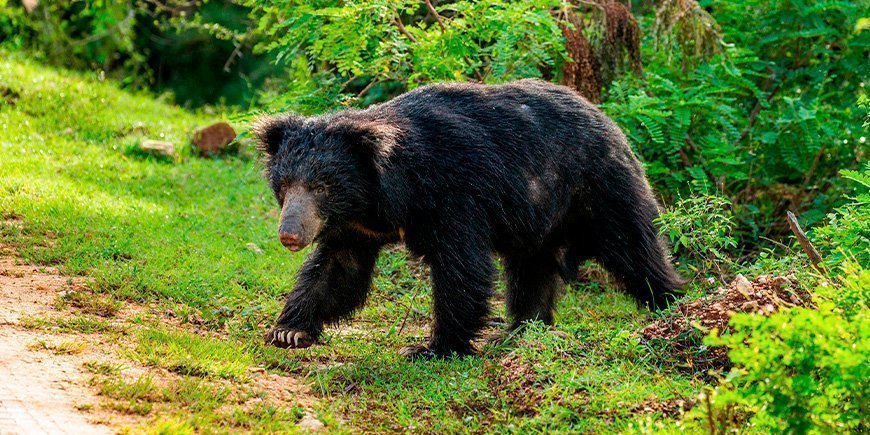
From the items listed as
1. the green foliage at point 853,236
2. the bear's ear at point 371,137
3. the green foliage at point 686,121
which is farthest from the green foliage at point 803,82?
the bear's ear at point 371,137

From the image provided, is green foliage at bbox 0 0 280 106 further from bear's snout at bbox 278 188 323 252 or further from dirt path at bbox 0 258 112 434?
bear's snout at bbox 278 188 323 252

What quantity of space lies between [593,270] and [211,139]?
15.4 feet

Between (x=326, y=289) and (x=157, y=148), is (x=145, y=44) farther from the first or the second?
(x=326, y=289)

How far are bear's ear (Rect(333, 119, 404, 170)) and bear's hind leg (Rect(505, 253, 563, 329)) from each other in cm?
150

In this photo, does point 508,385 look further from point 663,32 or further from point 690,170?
point 663,32

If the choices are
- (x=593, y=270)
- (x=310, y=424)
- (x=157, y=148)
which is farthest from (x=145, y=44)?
(x=310, y=424)

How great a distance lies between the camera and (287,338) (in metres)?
5.69

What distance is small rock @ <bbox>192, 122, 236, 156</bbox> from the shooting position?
10.3 metres

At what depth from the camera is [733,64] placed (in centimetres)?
780

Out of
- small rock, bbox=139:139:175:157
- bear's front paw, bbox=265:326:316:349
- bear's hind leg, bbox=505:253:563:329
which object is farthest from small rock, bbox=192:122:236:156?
bear's front paw, bbox=265:326:316:349

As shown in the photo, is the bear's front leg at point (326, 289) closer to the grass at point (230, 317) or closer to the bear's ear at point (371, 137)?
the grass at point (230, 317)

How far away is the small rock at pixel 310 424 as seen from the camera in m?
4.36

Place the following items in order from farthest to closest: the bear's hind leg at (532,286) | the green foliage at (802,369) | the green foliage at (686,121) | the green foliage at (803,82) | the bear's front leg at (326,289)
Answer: the green foliage at (803,82) → the green foliage at (686,121) → the bear's hind leg at (532,286) → the bear's front leg at (326,289) → the green foliage at (802,369)

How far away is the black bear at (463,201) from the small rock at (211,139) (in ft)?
15.4
